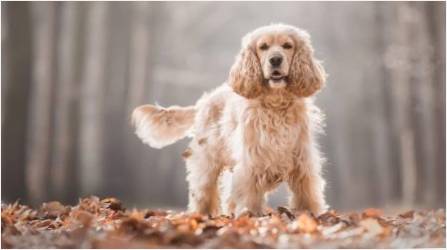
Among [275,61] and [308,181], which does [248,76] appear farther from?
[308,181]

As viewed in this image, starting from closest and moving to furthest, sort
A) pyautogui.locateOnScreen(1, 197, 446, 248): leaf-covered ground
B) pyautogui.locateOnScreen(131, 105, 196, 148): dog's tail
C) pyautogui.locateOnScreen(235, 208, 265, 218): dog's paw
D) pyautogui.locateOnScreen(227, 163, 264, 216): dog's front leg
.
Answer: pyautogui.locateOnScreen(1, 197, 446, 248): leaf-covered ground
pyautogui.locateOnScreen(235, 208, 265, 218): dog's paw
pyautogui.locateOnScreen(227, 163, 264, 216): dog's front leg
pyautogui.locateOnScreen(131, 105, 196, 148): dog's tail

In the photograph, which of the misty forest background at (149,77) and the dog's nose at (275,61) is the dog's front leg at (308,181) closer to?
the misty forest background at (149,77)

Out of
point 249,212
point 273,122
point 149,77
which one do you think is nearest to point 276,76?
point 273,122

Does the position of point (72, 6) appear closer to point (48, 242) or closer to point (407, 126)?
point (48, 242)

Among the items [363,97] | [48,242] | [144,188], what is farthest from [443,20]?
[144,188]

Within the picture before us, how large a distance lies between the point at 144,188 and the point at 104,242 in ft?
14.9

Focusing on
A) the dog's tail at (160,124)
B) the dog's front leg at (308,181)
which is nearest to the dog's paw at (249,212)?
the dog's front leg at (308,181)

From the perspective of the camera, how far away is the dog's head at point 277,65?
4.86m

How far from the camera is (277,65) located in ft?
15.9

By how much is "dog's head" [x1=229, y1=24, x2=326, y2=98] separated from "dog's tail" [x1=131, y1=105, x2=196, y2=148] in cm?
101

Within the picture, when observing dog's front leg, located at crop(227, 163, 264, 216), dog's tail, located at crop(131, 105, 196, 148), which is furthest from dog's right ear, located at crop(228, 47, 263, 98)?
dog's tail, located at crop(131, 105, 196, 148)

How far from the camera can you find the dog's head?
191 inches

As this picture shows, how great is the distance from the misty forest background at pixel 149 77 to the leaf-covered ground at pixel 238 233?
1092mm

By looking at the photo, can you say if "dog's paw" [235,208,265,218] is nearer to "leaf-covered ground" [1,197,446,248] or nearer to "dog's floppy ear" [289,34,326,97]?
"leaf-covered ground" [1,197,446,248]
